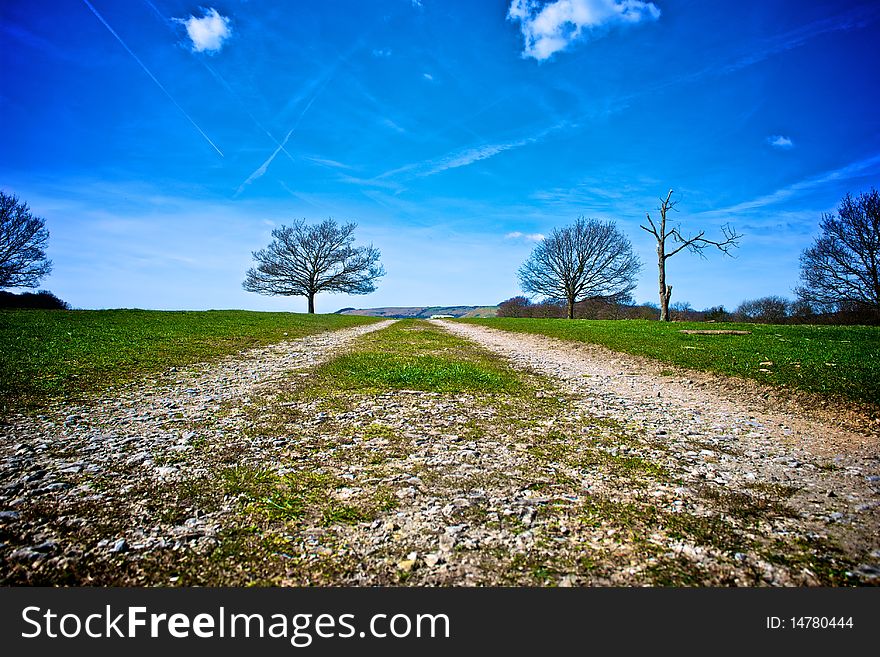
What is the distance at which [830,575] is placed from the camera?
274cm

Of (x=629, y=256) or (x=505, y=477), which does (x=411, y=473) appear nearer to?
(x=505, y=477)

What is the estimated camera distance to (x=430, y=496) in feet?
12.6

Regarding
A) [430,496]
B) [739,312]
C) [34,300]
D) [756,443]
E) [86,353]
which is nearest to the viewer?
[430,496]

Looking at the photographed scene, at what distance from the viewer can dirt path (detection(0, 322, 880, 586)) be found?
9.20 feet

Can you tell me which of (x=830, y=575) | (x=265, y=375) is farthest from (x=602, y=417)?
(x=265, y=375)

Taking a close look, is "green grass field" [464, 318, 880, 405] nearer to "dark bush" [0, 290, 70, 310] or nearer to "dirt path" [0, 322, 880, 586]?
"dirt path" [0, 322, 880, 586]

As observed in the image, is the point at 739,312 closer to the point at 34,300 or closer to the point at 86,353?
the point at 86,353

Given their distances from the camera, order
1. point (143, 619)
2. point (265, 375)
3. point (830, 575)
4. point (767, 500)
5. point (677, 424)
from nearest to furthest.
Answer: point (143, 619), point (830, 575), point (767, 500), point (677, 424), point (265, 375)

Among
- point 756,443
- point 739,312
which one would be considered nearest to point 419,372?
point 756,443

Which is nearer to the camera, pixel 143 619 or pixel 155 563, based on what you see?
pixel 143 619

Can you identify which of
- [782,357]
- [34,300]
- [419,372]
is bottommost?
[419,372]

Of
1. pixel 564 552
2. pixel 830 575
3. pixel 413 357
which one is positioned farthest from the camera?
pixel 413 357

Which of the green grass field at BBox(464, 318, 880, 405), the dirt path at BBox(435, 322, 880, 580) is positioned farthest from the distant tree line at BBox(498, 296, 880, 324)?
the dirt path at BBox(435, 322, 880, 580)

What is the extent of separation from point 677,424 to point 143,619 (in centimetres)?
717
